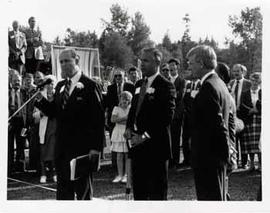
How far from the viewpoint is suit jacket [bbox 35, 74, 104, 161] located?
3736 mm

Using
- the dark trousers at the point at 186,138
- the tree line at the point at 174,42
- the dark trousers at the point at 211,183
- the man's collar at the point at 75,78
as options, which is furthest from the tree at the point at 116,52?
the dark trousers at the point at 211,183

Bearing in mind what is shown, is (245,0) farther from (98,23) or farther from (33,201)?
(33,201)

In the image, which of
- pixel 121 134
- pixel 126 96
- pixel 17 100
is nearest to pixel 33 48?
pixel 17 100

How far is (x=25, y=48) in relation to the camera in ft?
15.3

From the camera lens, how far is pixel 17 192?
13.4 feet

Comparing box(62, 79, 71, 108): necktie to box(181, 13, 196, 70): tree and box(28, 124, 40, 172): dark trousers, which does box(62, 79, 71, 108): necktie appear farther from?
box(28, 124, 40, 172): dark trousers

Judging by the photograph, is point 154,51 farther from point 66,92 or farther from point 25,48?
point 25,48

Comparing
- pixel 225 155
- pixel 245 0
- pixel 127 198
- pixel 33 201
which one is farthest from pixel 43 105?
pixel 245 0

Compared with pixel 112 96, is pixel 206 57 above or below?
above

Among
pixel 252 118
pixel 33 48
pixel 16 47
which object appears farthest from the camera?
pixel 33 48

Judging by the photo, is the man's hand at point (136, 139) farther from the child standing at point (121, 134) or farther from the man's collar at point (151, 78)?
the child standing at point (121, 134)

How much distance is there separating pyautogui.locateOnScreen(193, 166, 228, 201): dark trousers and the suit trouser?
77cm

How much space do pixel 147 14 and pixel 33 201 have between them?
1.57m

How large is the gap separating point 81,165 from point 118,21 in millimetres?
1157
